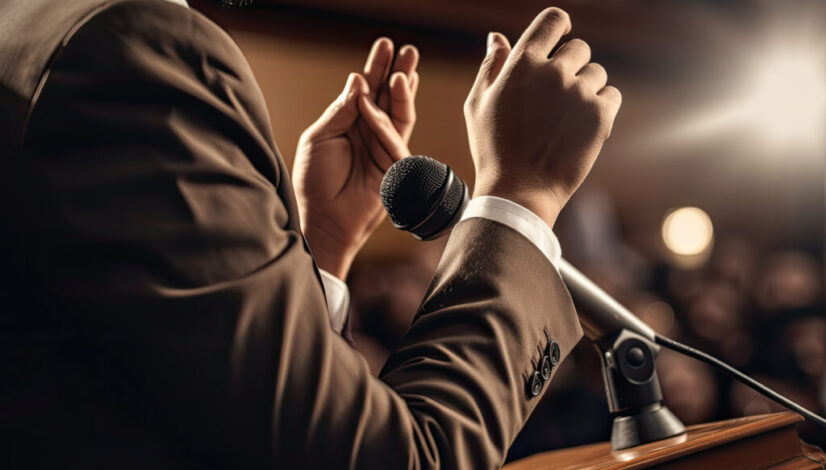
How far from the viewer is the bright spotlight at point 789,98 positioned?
10.5 ft

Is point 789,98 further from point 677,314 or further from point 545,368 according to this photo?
point 545,368

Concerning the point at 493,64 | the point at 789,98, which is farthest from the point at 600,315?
the point at 789,98

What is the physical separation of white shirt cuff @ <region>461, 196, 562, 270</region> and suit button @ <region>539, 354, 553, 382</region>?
8 cm

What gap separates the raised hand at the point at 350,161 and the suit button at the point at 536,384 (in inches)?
14.6

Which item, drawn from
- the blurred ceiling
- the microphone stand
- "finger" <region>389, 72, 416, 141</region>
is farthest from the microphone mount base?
the blurred ceiling

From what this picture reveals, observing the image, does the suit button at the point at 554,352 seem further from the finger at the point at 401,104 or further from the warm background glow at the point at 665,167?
the warm background glow at the point at 665,167

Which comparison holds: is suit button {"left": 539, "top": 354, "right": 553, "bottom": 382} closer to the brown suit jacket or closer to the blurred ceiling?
the brown suit jacket

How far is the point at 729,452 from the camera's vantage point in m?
0.58

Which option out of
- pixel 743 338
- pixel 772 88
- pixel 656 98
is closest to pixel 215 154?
pixel 743 338

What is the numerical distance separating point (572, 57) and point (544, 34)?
1.2 inches

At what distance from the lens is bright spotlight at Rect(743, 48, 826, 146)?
3.21 meters

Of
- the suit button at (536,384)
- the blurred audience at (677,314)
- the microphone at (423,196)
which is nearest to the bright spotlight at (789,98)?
the blurred audience at (677,314)

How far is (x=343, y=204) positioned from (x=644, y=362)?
384mm

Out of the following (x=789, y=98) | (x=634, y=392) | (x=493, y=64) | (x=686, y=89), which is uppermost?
(x=789, y=98)
